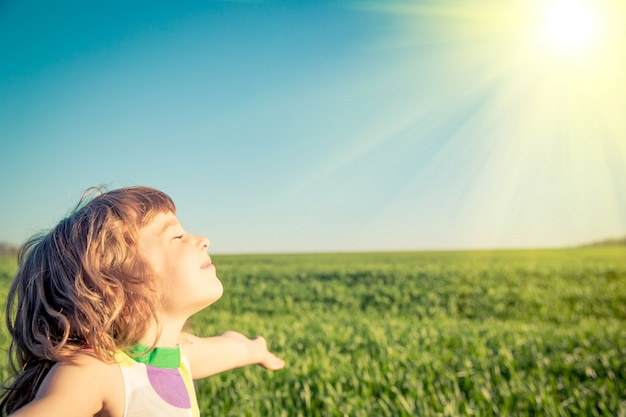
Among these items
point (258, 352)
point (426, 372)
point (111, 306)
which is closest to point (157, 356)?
point (111, 306)

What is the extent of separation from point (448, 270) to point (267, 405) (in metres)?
15.3

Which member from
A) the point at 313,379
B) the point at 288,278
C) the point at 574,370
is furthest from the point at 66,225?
the point at 288,278

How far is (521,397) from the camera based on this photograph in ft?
13.8

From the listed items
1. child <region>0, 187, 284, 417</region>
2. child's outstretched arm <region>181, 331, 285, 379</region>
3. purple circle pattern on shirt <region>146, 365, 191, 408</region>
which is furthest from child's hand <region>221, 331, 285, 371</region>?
purple circle pattern on shirt <region>146, 365, 191, 408</region>

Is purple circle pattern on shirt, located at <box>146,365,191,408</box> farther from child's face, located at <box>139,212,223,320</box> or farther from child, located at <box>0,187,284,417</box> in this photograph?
child's face, located at <box>139,212,223,320</box>

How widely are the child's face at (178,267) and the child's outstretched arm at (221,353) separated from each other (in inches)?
11.0

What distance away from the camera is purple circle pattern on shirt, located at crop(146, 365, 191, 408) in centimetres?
161

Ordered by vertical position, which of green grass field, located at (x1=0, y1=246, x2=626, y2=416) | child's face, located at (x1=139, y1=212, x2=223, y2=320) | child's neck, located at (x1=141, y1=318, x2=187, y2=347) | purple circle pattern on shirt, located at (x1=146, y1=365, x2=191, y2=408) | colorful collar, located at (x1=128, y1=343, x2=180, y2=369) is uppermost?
child's face, located at (x1=139, y1=212, x2=223, y2=320)

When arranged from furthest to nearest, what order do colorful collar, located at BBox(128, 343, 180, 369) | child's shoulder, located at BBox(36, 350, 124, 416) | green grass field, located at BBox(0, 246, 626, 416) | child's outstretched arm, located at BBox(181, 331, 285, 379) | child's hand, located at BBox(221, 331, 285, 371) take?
green grass field, located at BBox(0, 246, 626, 416)
child's hand, located at BBox(221, 331, 285, 371)
child's outstretched arm, located at BBox(181, 331, 285, 379)
colorful collar, located at BBox(128, 343, 180, 369)
child's shoulder, located at BBox(36, 350, 124, 416)

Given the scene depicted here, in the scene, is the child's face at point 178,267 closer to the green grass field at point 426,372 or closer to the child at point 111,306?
the child at point 111,306

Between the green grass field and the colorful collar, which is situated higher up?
the colorful collar

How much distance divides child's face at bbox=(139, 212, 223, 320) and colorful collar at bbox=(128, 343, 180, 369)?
11 cm

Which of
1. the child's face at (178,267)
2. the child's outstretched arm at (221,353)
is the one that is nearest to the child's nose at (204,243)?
the child's face at (178,267)

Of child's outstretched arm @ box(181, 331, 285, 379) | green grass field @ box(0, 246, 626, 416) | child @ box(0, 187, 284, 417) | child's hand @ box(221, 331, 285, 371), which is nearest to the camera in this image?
child @ box(0, 187, 284, 417)
